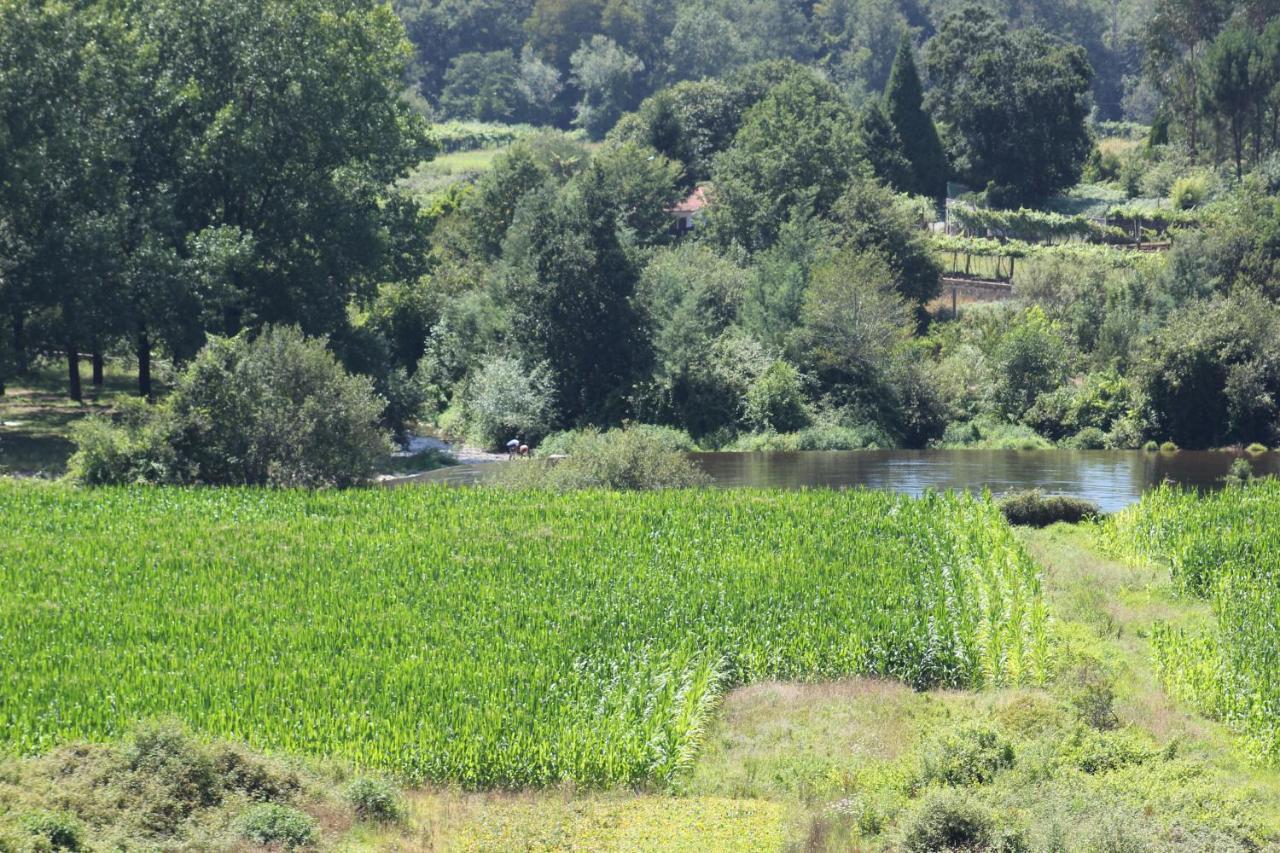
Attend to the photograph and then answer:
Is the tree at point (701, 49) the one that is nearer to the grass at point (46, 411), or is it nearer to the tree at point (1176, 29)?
the tree at point (1176, 29)

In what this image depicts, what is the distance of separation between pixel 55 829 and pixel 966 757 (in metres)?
13.3

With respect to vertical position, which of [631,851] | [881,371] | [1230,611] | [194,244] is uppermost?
[194,244]

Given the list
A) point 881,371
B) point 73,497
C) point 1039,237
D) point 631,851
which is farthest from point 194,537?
point 1039,237

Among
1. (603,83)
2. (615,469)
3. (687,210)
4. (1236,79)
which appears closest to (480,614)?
(615,469)

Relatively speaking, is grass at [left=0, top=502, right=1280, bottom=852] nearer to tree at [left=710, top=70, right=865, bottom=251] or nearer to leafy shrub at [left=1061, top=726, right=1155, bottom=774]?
leafy shrub at [left=1061, top=726, right=1155, bottom=774]

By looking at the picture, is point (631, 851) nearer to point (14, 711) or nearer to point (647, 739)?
point (647, 739)

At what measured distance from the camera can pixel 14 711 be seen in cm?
2434

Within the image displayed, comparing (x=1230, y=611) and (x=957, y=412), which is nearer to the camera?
(x=1230, y=611)

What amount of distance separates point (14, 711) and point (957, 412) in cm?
5198

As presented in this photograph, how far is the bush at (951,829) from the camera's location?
21078 millimetres

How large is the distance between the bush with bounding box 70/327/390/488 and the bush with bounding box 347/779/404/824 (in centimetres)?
2444

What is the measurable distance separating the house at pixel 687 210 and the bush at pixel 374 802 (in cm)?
8215

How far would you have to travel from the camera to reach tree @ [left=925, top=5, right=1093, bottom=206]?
342 feet

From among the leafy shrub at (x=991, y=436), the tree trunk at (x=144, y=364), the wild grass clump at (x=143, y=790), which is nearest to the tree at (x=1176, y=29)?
the leafy shrub at (x=991, y=436)
